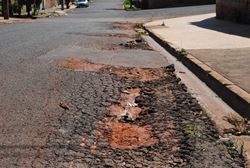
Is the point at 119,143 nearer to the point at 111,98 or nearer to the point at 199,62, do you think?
the point at 111,98

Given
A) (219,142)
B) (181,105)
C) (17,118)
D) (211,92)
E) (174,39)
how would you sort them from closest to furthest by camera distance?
(219,142), (17,118), (181,105), (211,92), (174,39)

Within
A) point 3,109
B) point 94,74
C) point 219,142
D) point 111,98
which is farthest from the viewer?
point 94,74

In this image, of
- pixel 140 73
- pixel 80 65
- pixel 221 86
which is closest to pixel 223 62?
pixel 140 73

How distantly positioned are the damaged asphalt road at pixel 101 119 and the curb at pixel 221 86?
0.59m

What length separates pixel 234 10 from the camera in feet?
83.6

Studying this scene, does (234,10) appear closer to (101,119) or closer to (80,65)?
(80,65)

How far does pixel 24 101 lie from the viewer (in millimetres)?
7523

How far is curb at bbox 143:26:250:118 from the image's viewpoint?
7.37 metres

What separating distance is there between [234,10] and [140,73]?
1599 cm

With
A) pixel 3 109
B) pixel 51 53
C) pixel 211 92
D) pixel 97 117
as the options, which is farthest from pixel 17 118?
pixel 51 53

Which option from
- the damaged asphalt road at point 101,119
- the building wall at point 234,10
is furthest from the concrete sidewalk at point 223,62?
the building wall at point 234,10

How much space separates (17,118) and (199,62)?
19.4 ft

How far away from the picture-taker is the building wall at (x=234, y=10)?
76.2 ft

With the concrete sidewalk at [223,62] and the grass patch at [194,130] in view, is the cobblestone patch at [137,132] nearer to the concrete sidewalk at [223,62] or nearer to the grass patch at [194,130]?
the grass patch at [194,130]
